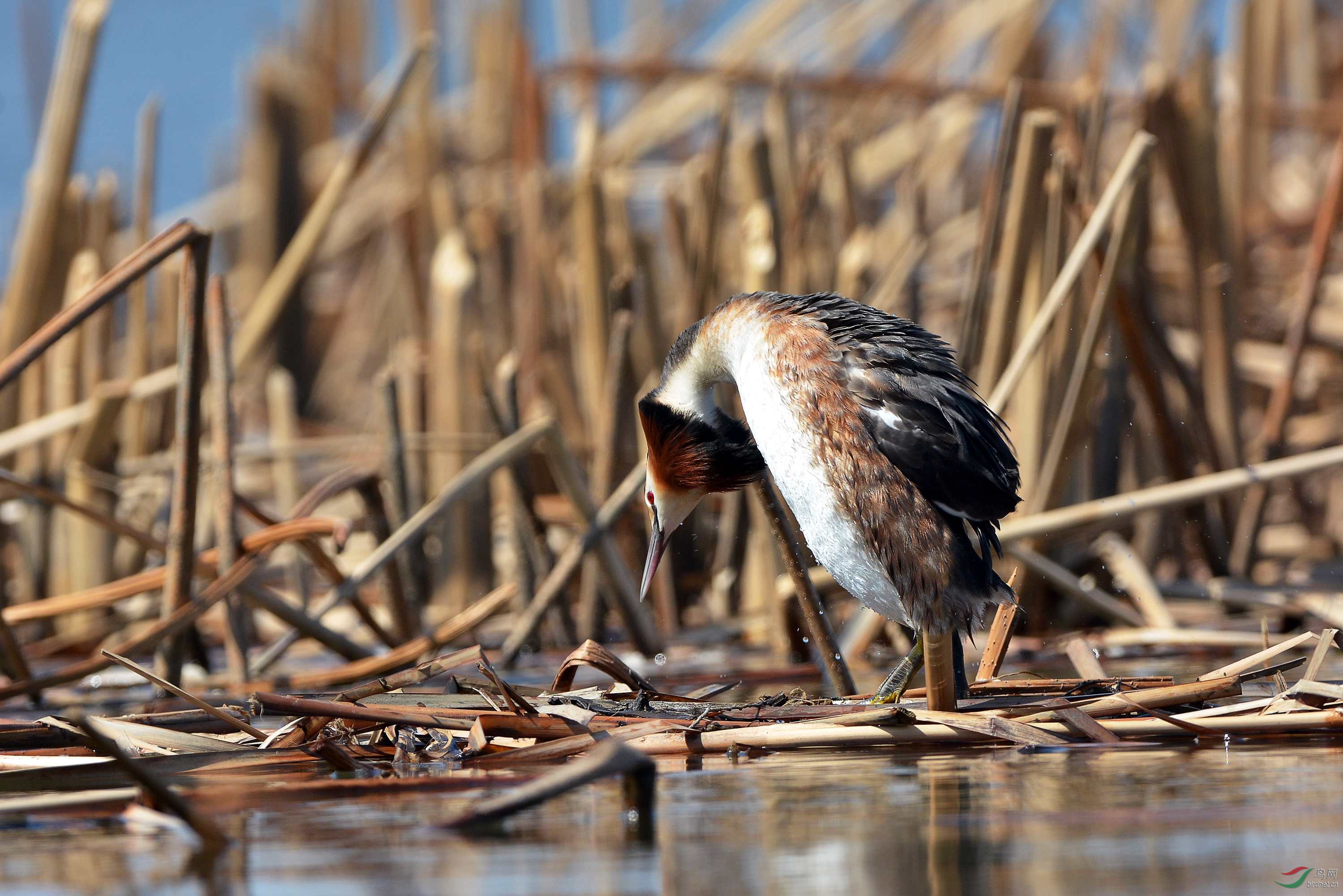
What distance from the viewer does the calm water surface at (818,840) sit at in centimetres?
196

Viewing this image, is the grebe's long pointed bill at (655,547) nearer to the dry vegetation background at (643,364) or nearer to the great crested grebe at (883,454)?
the dry vegetation background at (643,364)

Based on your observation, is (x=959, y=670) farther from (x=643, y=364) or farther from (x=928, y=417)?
(x=643, y=364)

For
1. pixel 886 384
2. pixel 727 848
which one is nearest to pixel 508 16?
pixel 886 384

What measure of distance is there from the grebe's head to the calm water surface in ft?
5.34

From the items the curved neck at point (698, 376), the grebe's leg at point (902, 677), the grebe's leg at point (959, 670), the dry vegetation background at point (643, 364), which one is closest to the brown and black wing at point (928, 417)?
the grebe's leg at point (959, 670)

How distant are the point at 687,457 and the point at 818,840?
2.41 m

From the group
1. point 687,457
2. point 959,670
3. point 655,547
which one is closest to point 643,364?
point 655,547

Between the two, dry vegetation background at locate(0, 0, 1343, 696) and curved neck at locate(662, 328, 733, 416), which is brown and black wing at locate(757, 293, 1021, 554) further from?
dry vegetation background at locate(0, 0, 1343, 696)

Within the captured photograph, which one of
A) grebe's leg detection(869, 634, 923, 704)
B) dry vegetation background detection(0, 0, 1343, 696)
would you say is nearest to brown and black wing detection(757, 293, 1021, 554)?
grebe's leg detection(869, 634, 923, 704)

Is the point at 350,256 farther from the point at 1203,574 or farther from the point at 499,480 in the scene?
the point at 1203,574

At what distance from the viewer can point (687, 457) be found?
4.57 meters

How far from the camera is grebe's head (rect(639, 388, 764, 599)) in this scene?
445cm

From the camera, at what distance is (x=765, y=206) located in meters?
5.88

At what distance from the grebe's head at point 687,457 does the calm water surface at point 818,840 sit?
1628 millimetres
